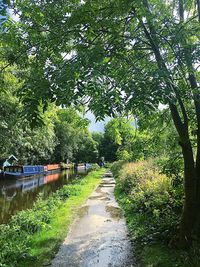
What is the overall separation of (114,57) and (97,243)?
16.2 ft

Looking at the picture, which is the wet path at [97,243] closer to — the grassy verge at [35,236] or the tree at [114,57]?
the grassy verge at [35,236]

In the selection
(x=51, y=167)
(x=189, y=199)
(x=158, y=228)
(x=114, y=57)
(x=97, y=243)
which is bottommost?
(x=97, y=243)

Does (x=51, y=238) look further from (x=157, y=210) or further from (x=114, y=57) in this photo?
(x=114, y=57)

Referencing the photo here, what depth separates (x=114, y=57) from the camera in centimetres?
517

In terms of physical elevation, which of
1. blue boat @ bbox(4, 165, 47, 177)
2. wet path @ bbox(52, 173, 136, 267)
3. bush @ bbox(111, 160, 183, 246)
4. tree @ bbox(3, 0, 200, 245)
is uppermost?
tree @ bbox(3, 0, 200, 245)

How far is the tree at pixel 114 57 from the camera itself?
3.82 m

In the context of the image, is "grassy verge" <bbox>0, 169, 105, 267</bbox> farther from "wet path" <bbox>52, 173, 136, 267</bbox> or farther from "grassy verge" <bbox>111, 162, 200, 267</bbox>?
"grassy verge" <bbox>111, 162, 200, 267</bbox>

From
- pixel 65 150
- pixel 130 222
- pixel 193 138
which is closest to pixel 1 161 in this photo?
pixel 65 150

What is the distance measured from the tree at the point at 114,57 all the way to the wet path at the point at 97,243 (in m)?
1.58

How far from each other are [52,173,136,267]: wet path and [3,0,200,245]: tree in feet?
5.18

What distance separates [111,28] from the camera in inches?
214

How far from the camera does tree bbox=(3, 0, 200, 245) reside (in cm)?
382

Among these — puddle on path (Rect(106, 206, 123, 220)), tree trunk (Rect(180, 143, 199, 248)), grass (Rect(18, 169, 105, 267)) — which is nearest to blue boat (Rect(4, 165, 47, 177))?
grass (Rect(18, 169, 105, 267))

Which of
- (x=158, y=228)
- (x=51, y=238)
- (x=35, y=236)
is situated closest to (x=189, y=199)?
(x=158, y=228)
